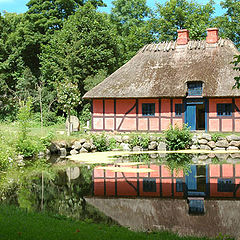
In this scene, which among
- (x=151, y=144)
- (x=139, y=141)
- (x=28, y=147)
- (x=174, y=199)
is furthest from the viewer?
(x=139, y=141)

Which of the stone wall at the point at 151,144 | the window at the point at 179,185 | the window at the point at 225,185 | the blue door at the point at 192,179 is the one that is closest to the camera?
the window at the point at 225,185

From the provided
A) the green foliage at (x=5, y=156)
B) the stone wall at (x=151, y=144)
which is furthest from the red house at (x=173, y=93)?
the green foliage at (x=5, y=156)

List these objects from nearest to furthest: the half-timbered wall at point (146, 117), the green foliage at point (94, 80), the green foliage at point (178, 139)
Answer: the green foliage at point (178, 139) < the half-timbered wall at point (146, 117) < the green foliage at point (94, 80)

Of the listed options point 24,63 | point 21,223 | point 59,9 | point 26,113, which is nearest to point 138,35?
point 59,9

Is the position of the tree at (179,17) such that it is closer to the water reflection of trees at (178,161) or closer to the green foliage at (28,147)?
the water reflection of trees at (178,161)

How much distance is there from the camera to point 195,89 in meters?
24.4

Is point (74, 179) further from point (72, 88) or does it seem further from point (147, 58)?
point (147, 58)

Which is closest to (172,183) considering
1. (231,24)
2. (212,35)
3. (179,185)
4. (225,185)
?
(179,185)

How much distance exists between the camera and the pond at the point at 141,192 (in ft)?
27.1

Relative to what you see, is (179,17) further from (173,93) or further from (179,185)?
(179,185)

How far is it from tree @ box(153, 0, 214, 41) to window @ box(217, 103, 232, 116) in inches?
493

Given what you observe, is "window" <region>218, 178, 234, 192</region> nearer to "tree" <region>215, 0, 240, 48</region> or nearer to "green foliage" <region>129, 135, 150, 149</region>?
"green foliage" <region>129, 135, 150, 149</region>

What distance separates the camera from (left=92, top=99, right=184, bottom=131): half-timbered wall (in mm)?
24797

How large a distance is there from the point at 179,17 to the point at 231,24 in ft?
15.5
